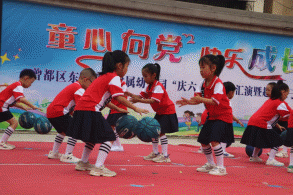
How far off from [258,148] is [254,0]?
10.9m

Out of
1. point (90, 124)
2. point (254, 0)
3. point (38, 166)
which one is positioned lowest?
point (38, 166)

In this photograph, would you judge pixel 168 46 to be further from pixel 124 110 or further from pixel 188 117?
pixel 124 110

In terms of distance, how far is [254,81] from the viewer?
13.3m

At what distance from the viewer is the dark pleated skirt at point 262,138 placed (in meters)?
7.41

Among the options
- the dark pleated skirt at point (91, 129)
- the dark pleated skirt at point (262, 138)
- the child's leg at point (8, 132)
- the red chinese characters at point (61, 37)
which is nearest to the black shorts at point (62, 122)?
the child's leg at point (8, 132)

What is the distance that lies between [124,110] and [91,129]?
5.26 ft

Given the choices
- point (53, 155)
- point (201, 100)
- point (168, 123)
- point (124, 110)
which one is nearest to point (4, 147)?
point (53, 155)

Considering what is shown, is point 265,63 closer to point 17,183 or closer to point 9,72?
point 9,72

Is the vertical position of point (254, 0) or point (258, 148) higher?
point (254, 0)

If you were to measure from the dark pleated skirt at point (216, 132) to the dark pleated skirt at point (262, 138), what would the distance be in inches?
67.2

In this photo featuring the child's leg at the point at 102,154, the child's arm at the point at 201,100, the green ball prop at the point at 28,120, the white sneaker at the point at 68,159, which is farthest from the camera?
the green ball prop at the point at 28,120

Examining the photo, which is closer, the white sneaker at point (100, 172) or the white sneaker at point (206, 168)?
the white sneaker at point (100, 172)

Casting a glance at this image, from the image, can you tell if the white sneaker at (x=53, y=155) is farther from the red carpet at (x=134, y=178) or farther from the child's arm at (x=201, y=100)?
the child's arm at (x=201, y=100)

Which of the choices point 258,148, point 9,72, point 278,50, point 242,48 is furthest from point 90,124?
point 278,50
